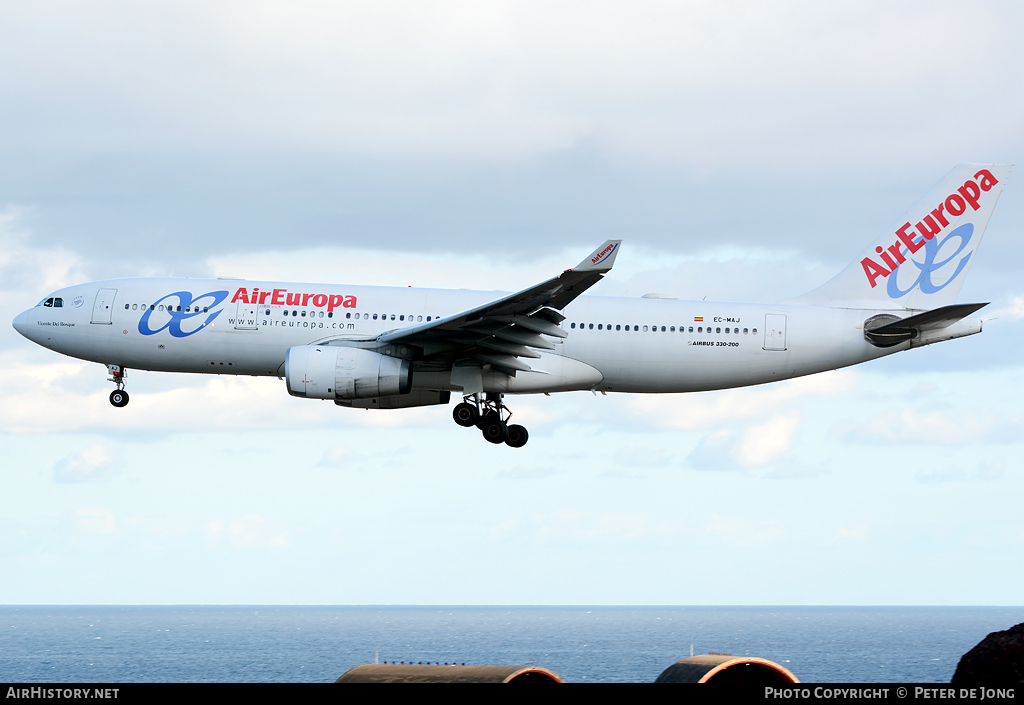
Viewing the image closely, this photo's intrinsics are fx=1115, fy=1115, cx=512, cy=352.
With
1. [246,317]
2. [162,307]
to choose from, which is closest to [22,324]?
[162,307]

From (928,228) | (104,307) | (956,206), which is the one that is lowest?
(104,307)

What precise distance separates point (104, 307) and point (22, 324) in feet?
11.3

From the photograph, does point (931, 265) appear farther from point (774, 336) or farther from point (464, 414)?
point (464, 414)

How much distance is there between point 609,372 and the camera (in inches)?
1379

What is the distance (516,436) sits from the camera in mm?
36375

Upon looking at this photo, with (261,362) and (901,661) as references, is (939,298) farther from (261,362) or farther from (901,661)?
(901,661)

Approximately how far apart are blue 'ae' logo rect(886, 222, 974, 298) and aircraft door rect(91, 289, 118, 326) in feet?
83.8

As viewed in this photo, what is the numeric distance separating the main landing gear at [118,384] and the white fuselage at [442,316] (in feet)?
1.51

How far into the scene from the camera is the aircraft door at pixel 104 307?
35.3 metres

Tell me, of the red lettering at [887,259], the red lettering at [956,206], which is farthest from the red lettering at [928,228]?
the red lettering at [887,259]

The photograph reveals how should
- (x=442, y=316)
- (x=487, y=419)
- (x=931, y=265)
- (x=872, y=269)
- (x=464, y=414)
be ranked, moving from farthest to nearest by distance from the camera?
(x=931, y=265)
(x=872, y=269)
(x=487, y=419)
(x=464, y=414)
(x=442, y=316)

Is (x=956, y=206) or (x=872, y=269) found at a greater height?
(x=956, y=206)

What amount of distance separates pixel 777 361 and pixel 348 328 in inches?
534

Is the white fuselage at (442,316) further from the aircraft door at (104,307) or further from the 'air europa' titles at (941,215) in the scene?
the 'air europa' titles at (941,215)
